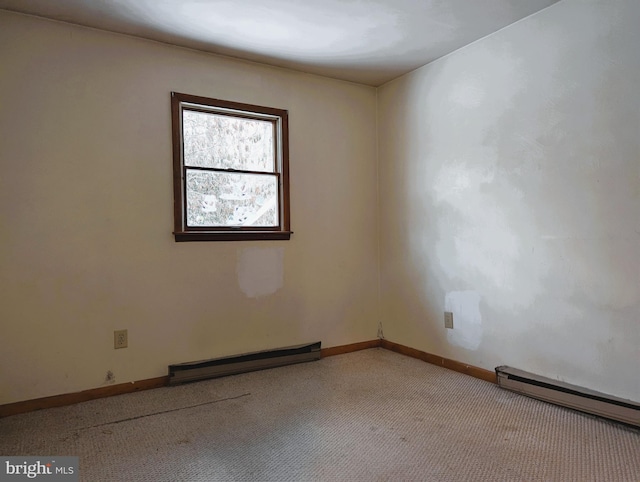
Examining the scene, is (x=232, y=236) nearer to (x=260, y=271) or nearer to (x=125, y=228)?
(x=260, y=271)

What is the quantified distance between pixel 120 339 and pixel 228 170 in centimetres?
143

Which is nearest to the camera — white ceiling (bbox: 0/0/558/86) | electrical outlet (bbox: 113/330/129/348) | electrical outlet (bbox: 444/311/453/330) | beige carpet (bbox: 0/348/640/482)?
beige carpet (bbox: 0/348/640/482)

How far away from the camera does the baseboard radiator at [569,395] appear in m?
2.25

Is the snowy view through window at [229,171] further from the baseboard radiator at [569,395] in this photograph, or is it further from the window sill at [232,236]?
the baseboard radiator at [569,395]

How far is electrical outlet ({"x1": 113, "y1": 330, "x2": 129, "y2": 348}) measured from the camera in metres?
2.89

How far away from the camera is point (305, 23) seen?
2.78 m

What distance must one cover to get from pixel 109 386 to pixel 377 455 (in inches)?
73.9

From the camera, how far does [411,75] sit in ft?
12.1

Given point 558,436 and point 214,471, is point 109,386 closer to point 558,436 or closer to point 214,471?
point 214,471

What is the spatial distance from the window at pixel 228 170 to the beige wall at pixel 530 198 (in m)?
1.11

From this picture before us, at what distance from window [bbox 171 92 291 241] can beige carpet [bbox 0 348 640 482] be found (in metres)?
1.18

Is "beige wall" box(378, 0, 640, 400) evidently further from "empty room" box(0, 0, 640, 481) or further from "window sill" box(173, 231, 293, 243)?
"window sill" box(173, 231, 293, 243)

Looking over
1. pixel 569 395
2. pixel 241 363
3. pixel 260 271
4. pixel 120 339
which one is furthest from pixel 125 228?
pixel 569 395

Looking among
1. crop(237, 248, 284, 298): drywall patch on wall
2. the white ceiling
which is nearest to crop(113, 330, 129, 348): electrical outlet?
crop(237, 248, 284, 298): drywall patch on wall
